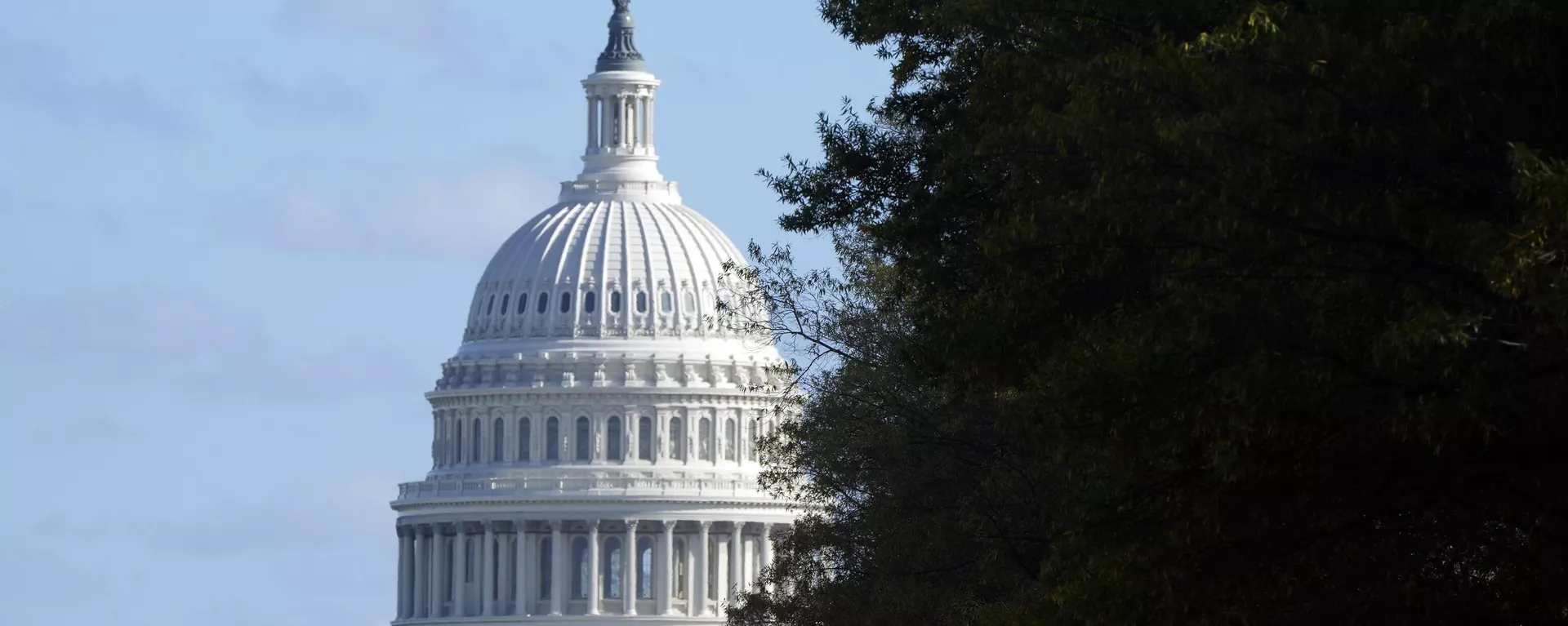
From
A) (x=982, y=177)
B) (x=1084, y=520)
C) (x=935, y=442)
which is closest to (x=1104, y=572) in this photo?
(x=1084, y=520)

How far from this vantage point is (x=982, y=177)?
41969 millimetres

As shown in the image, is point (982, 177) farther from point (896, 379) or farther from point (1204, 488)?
point (896, 379)

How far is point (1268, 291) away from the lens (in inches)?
1374

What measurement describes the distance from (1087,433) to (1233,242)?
2.81 metres

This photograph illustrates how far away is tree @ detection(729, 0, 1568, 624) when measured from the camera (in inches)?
1305

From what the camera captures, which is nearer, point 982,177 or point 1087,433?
point 1087,433

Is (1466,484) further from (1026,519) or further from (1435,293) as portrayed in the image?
(1026,519)

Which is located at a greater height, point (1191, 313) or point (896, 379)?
point (896, 379)

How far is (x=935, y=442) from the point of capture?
54.6 metres

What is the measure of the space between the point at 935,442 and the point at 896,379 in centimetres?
292

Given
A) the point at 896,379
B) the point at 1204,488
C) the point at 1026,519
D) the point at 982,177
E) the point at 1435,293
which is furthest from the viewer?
the point at 896,379

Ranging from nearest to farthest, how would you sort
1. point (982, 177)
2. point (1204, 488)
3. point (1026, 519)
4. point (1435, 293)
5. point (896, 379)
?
point (1435, 293)
point (1204, 488)
point (982, 177)
point (1026, 519)
point (896, 379)

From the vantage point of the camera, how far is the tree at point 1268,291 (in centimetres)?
3316

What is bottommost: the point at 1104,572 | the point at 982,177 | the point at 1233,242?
the point at 1104,572
